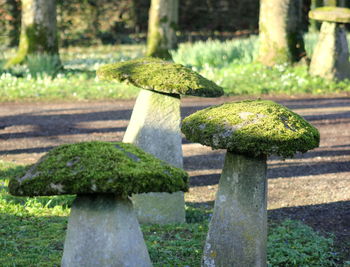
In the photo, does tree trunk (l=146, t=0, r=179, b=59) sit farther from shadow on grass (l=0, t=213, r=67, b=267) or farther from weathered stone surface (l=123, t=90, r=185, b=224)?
shadow on grass (l=0, t=213, r=67, b=267)

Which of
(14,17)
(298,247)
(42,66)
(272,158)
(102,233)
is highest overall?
(14,17)

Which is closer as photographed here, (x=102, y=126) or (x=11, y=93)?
(x=102, y=126)

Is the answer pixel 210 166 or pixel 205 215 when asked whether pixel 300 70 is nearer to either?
pixel 210 166

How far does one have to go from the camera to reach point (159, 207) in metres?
6.90

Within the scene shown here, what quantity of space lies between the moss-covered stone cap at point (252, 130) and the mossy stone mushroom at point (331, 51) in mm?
9593

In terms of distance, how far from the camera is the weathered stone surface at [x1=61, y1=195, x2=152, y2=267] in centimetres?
409

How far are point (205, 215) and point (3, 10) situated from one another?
54.8 feet

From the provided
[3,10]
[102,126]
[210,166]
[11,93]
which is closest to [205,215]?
[210,166]

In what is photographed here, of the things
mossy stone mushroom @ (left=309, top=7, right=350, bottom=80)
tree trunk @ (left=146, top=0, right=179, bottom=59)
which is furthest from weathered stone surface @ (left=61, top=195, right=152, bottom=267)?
tree trunk @ (left=146, top=0, right=179, bottom=59)

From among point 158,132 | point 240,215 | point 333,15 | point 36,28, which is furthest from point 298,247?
point 36,28

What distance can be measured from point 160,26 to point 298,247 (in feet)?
40.2

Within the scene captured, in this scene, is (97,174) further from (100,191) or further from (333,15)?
(333,15)

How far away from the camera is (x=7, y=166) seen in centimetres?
873

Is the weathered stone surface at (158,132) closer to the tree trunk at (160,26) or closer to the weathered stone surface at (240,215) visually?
the weathered stone surface at (240,215)
